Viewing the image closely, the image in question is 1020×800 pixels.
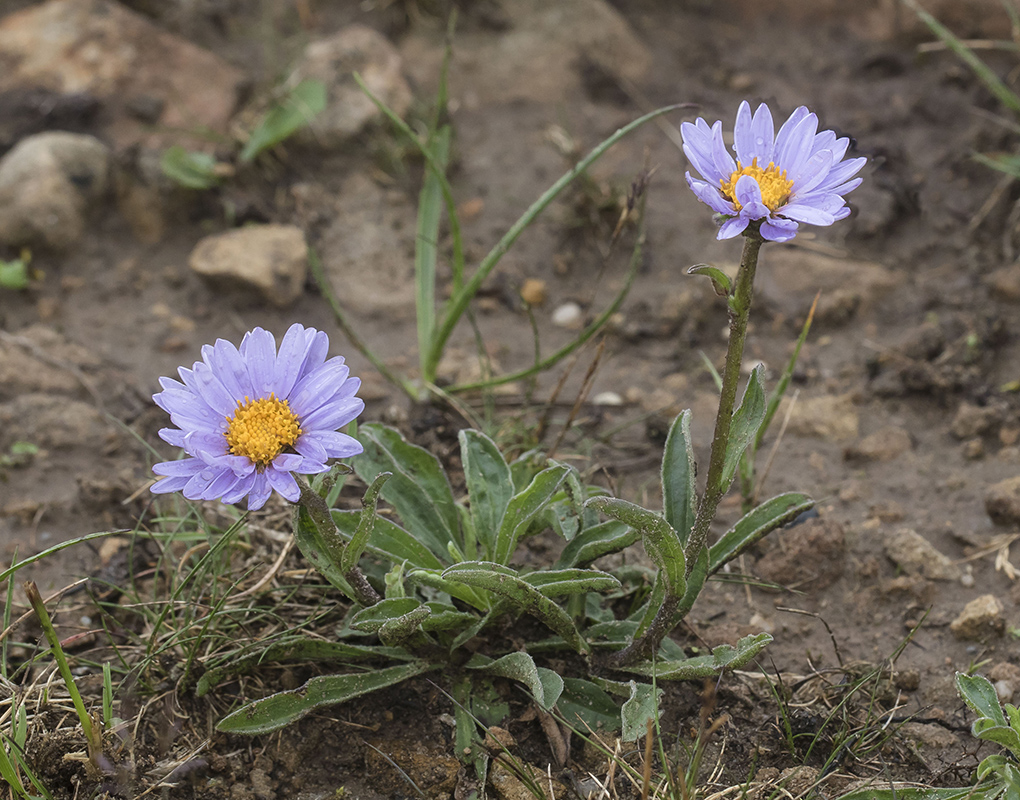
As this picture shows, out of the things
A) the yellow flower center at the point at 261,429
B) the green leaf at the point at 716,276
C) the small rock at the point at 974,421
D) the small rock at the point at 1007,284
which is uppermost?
the green leaf at the point at 716,276

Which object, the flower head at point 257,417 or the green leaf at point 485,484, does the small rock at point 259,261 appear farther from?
the flower head at point 257,417

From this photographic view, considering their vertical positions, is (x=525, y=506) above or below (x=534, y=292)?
above

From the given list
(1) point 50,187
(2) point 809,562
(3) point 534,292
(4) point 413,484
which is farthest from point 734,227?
(1) point 50,187

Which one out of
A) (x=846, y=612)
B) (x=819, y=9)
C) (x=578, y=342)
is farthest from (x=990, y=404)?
(x=819, y=9)

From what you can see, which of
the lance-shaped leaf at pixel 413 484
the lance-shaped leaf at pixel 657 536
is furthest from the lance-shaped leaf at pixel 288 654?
the lance-shaped leaf at pixel 657 536

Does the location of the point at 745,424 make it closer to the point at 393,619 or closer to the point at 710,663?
the point at 710,663
